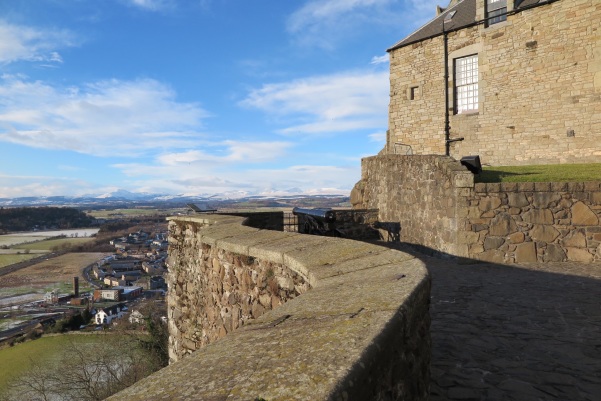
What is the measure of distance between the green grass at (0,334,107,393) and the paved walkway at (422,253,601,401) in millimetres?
25852

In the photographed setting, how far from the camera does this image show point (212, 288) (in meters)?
5.39

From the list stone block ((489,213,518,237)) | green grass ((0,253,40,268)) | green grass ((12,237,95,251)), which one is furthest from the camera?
green grass ((12,237,95,251))

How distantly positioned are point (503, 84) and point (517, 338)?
15.0 metres

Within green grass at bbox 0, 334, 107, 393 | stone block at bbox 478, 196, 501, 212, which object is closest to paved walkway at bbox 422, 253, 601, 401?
stone block at bbox 478, 196, 501, 212

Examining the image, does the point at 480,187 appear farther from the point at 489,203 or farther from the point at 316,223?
the point at 316,223

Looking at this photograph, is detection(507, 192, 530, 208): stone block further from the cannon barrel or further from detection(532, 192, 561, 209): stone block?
the cannon barrel

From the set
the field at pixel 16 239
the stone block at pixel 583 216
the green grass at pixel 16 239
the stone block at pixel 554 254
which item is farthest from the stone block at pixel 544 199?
the green grass at pixel 16 239

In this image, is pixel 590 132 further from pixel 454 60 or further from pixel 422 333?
pixel 422 333

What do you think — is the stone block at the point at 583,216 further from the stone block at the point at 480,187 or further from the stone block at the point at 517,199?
the stone block at the point at 480,187

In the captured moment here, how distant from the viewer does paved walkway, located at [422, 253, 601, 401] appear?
2959mm

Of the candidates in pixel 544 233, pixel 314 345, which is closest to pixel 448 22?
pixel 544 233

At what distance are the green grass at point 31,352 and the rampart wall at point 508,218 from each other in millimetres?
24138

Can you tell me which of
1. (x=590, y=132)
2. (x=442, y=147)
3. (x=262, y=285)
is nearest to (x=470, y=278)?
(x=262, y=285)

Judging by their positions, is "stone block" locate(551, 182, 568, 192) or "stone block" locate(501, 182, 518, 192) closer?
"stone block" locate(551, 182, 568, 192)
